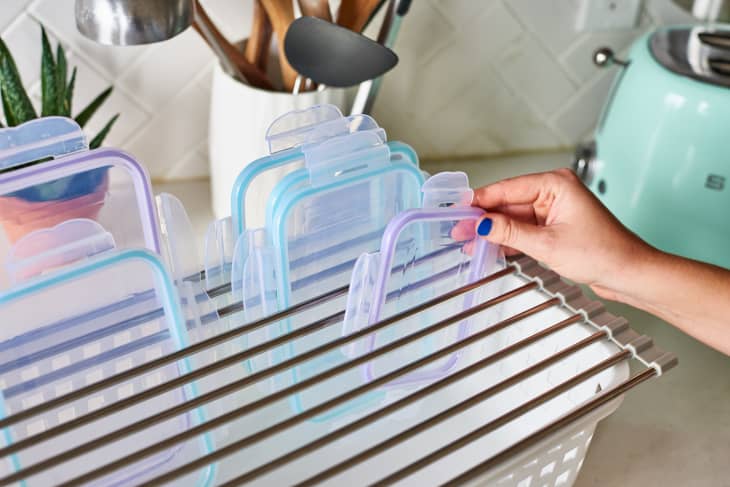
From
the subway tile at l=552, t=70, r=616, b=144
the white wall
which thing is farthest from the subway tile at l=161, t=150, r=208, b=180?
the subway tile at l=552, t=70, r=616, b=144

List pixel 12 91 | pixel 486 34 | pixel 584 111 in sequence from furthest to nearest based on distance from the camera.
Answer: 1. pixel 584 111
2. pixel 486 34
3. pixel 12 91

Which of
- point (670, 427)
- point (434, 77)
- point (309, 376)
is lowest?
point (670, 427)

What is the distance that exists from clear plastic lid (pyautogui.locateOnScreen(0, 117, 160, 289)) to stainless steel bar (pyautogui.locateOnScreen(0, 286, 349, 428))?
0.28 feet

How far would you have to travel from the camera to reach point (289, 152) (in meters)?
0.50

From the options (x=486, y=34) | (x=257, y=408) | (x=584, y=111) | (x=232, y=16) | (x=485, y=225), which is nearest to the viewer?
Result: (x=257, y=408)

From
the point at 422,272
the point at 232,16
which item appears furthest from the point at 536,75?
the point at 422,272

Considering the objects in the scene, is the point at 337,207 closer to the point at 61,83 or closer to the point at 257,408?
the point at 257,408

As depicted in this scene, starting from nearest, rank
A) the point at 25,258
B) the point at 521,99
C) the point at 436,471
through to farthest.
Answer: the point at 25,258 < the point at 436,471 < the point at 521,99

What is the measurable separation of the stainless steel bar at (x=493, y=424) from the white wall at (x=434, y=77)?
1.62 feet

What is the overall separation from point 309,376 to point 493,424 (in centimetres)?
15

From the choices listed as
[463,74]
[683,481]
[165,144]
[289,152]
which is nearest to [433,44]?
[463,74]

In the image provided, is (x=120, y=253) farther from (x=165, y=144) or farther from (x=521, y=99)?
(x=521, y=99)

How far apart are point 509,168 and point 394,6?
0.34 meters

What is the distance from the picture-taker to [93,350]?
487mm
